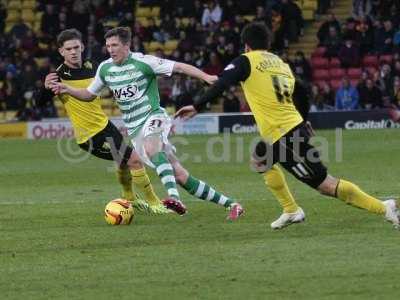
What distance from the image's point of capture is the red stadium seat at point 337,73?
104ft

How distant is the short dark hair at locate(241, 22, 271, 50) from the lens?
11414mm

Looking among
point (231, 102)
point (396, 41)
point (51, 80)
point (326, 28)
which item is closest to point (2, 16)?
point (231, 102)

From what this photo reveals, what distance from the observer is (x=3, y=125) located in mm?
30766

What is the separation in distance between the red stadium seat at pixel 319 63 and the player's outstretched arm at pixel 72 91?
19383 millimetres

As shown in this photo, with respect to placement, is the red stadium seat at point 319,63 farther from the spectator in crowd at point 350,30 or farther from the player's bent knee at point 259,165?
the player's bent knee at point 259,165

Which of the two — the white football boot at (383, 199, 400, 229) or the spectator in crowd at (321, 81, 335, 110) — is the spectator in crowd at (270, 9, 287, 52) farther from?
the white football boot at (383, 199, 400, 229)

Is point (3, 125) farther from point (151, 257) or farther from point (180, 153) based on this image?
point (151, 257)

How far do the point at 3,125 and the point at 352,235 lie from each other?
2065 centimetres

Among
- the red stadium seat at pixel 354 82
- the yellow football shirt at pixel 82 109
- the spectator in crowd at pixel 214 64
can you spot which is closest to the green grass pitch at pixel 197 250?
the yellow football shirt at pixel 82 109

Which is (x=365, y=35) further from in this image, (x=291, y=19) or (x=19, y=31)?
(x=19, y=31)

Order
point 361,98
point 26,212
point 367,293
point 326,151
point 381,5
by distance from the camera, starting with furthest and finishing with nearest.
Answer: point 381,5, point 361,98, point 326,151, point 26,212, point 367,293

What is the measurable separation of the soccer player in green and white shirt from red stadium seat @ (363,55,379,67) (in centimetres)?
1848

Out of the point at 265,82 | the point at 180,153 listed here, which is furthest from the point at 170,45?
the point at 265,82

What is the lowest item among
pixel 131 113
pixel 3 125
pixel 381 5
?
pixel 3 125
